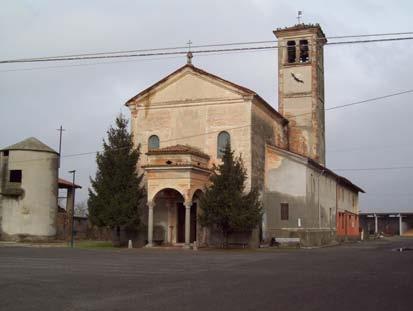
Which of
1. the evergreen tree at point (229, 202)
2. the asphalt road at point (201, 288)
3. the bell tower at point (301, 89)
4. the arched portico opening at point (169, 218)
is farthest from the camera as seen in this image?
the bell tower at point (301, 89)

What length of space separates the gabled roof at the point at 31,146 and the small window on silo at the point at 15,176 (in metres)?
2.08

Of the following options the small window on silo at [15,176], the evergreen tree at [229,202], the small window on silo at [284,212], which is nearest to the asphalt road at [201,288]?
the evergreen tree at [229,202]

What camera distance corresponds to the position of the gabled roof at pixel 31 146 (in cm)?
4784

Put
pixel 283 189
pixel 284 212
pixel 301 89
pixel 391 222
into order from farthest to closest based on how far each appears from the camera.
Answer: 1. pixel 391 222
2. pixel 301 89
3. pixel 283 189
4. pixel 284 212

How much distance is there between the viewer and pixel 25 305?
34.6 ft

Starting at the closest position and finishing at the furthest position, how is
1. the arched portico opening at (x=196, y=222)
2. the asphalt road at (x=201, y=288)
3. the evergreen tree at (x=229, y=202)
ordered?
the asphalt road at (x=201, y=288)
the evergreen tree at (x=229, y=202)
the arched portico opening at (x=196, y=222)

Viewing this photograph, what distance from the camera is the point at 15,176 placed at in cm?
4791

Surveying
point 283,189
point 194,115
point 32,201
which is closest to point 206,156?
point 194,115

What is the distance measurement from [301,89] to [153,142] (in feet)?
49.6

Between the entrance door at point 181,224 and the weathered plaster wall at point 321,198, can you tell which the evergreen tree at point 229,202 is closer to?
the entrance door at point 181,224

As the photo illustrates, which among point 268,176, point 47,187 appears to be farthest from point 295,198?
point 47,187

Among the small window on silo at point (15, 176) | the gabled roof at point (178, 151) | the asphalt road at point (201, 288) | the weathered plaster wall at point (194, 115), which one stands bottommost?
the asphalt road at point (201, 288)

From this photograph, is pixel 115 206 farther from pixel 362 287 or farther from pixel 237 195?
pixel 362 287

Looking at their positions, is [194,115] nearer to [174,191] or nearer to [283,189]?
[174,191]
